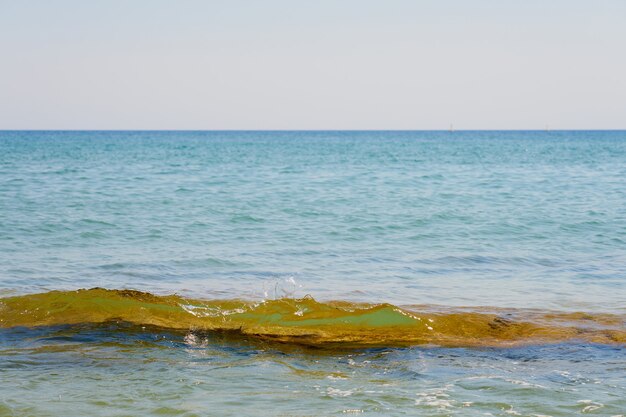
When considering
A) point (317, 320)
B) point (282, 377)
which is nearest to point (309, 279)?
point (317, 320)

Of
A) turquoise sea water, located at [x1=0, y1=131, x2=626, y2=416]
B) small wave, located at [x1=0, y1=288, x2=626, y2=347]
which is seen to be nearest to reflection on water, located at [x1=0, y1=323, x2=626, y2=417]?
turquoise sea water, located at [x1=0, y1=131, x2=626, y2=416]

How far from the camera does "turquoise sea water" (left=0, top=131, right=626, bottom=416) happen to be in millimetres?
6062

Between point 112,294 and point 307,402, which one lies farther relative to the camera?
point 112,294

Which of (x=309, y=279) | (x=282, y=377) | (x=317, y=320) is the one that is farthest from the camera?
(x=309, y=279)

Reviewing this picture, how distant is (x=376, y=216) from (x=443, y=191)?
7.80 m

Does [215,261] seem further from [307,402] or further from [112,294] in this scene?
[307,402]

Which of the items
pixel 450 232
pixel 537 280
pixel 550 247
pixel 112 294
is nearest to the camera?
pixel 112 294

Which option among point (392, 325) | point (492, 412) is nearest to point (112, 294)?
point (392, 325)

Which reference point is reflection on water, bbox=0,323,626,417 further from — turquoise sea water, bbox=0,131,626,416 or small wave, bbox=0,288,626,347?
small wave, bbox=0,288,626,347

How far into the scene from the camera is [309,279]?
39.0 feet

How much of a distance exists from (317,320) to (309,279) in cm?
336

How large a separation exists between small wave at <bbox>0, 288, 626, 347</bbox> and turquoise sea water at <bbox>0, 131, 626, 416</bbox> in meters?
0.31

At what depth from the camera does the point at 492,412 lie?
5719 mm

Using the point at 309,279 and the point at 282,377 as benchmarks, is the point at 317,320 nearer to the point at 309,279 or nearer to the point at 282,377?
the point at 282,377
